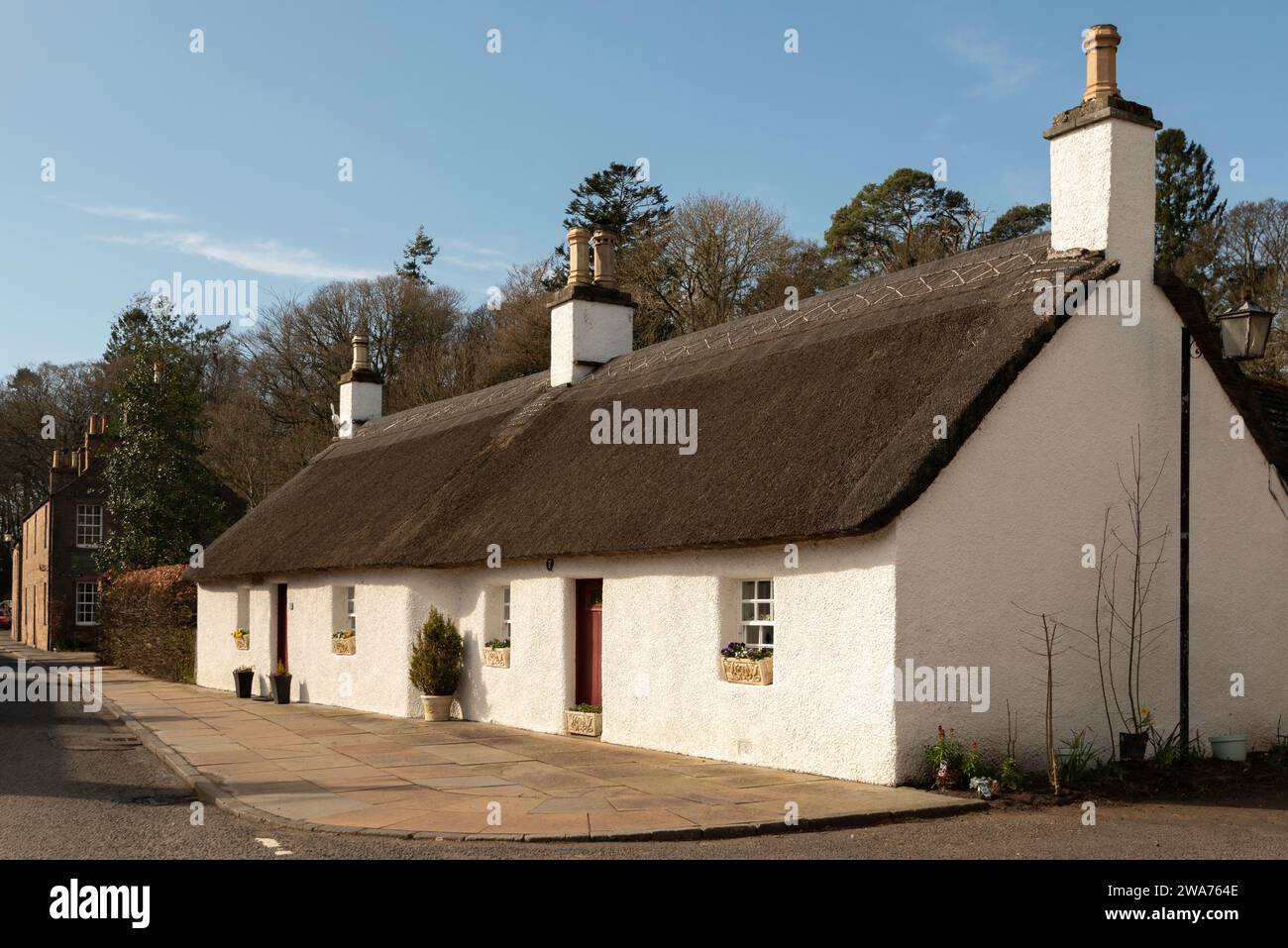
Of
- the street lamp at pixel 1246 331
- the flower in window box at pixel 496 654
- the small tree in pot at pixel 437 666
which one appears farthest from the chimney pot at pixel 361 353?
the street lamp at pixel 1246 331

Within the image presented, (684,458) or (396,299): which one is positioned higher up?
(396,299)

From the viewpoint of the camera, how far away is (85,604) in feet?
149

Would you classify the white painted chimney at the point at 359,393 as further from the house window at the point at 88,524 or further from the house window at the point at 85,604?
the house window at the point at 85,604

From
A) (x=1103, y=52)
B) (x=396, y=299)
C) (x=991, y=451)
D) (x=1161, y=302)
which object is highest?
(x=396, y=299)

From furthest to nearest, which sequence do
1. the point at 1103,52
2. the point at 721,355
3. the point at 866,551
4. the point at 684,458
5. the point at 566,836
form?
Answer: the point at 721,355
the point at 684,458
the point at 1103,52
the point at 866,551
the point at 566,836

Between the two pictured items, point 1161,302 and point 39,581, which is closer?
point 1161,302

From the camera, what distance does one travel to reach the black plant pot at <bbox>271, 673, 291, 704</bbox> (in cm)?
2130

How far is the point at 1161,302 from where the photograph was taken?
1199 centimetres

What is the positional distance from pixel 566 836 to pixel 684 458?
6.23m

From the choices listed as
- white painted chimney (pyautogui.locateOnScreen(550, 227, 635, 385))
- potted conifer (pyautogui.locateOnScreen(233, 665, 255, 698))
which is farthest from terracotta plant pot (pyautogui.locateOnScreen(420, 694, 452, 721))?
potted conifer (pyautogui.locateOnScreen(233, 665, 255, 698))

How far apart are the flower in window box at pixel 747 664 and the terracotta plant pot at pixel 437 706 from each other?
6.23m

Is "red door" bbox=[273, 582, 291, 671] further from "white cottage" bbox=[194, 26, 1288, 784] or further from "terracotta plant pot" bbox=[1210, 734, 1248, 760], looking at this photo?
"terracotta plant pot" bbox=[1210, 734, 1248, 760]

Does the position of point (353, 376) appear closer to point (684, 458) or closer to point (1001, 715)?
point (684, 458)
